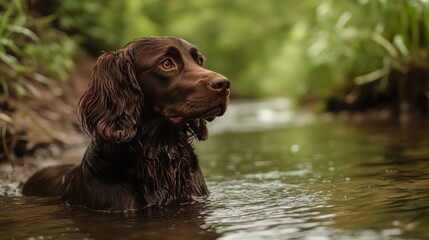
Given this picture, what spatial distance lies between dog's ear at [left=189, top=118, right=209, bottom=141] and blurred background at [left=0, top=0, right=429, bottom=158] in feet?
4.02

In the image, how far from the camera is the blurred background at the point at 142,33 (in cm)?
715

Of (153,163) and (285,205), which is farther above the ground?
(153,163)

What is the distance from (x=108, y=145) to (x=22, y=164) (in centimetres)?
264

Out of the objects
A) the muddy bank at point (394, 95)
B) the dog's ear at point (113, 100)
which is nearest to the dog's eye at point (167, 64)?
the dog's ear at point (113, 100)

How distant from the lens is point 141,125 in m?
4.31

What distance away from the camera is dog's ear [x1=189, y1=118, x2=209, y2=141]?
4.57m

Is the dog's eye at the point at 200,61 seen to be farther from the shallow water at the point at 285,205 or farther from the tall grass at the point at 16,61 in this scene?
the tall grass at the point at 16,61

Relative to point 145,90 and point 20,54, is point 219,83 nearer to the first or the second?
point 145,90

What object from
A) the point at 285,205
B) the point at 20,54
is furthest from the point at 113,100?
the point at 20,54

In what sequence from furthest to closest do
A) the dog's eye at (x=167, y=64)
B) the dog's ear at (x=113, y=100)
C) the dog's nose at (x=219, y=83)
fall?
the dog's eye at (x=167, y=64), the dog's ear at (x=113, y=100), the dog's nose at (x=219, y=83)

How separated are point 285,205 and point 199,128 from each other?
44.9 inches

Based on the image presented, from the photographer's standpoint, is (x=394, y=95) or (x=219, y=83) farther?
(x=394, y=95)

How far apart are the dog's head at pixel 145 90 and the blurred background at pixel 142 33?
1.36 m

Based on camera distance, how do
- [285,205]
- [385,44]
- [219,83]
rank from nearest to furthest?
[285,205] < [219,83] < [385,44]
